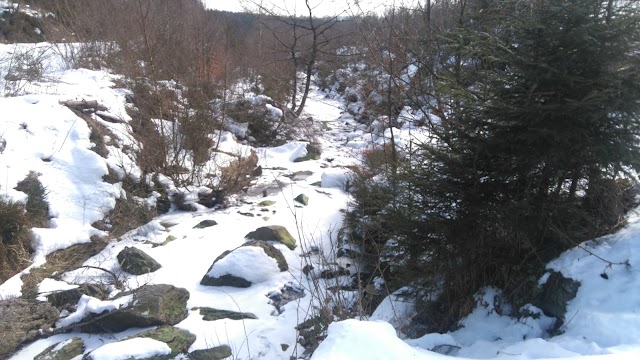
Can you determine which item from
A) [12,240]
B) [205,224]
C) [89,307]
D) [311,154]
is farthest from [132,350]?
[311,154]

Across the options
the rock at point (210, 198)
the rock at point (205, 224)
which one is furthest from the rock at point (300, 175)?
the rock at point (205, 224)

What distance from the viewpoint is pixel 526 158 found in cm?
340

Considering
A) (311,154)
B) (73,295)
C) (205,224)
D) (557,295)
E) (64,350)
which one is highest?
(557,295)

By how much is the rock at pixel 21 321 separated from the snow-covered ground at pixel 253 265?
0.11m

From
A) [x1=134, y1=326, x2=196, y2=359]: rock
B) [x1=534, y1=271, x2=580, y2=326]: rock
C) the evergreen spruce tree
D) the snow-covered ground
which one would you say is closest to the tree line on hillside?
the evergreen spruce tree

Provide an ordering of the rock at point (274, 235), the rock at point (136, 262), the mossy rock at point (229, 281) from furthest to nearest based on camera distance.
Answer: the rock at point (274, 235)
the rock at point (136, 262)
the mossy rock at point (229, 281)

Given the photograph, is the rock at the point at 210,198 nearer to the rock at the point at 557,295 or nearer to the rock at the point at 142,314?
the rock at the point at 142,314

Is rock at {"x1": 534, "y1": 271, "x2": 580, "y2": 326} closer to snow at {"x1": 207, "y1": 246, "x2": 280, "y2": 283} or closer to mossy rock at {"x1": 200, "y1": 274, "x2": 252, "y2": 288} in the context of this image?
snow at {"x1": 207, "y1": 246, "x2": 280, "y2": 283}

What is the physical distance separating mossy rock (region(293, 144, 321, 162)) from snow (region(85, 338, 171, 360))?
6.22 m

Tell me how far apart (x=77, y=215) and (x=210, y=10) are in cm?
1252

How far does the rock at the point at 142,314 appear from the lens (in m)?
4.14

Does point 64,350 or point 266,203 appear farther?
point 266,203

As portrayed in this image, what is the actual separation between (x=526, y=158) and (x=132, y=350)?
10.5 feet

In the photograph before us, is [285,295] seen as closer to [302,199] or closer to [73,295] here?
[73,295]
